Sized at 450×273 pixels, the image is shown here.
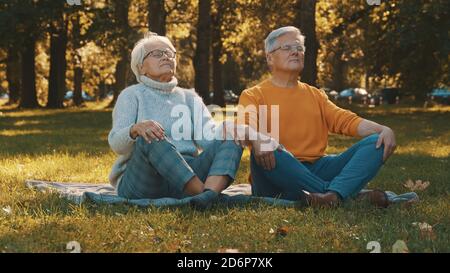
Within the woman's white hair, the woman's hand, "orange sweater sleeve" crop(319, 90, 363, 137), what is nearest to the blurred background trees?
"orange sweater sleeve" crop(319, 90, 363, 137)

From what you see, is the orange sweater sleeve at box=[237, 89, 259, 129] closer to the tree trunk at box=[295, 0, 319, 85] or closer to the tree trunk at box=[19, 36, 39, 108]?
the tree trunk at box=[295, 0, 319, 85]

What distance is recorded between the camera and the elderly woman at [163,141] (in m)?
5.16

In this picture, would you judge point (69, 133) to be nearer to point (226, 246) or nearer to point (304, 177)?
point (304, 177)

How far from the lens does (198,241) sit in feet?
13.7

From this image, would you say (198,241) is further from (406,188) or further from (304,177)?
(406,188)

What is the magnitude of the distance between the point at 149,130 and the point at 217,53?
31.0 metres

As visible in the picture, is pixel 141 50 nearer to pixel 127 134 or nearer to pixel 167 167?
pixel 127 134

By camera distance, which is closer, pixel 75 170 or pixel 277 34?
pixel 277 34

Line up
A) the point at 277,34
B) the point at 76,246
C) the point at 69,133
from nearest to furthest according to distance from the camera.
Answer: the point at 76,246 → the point at 277,34 → the point at 69,133

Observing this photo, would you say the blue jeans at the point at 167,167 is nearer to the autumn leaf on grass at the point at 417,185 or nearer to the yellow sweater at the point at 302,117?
the yellow sweater at the point at 302,117
